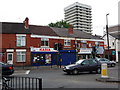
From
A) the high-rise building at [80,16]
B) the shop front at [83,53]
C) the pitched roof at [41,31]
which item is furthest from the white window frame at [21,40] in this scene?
the high-rise building at [80,16]

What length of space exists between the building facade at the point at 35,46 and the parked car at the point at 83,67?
8.65m

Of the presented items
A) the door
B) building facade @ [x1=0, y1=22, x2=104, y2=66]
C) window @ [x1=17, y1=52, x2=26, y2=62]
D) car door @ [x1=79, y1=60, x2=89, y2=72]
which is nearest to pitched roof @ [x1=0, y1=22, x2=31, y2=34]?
building facade @ [x1=0, y1=22, x2=104, y2=66]

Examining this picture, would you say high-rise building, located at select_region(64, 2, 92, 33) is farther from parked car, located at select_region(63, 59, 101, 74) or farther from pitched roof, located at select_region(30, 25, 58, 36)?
parked car, located at select_region(63, 59, 101, 74)

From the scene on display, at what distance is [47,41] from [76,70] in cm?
1699

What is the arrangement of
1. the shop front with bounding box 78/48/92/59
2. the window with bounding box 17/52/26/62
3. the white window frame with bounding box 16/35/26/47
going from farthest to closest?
1. the shop front with bounding box 78/48/92/59
2. the white window frame with bounding box 16/35/26/47
3. the window with bounding box 17/52/26/62

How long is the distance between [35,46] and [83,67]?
16.0 metres

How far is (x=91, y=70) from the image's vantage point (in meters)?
19.4

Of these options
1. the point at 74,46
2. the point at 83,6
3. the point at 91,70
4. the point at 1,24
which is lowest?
the point at 91,70

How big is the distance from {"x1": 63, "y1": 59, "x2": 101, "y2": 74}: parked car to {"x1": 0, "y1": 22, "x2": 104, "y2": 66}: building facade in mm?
8646

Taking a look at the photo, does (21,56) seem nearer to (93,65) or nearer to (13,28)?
(13,28)

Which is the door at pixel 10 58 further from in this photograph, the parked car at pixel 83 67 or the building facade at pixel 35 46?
the parked car at pixel 83 67

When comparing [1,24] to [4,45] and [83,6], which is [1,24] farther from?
[83,6]

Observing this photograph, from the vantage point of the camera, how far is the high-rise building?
130375 millimetres

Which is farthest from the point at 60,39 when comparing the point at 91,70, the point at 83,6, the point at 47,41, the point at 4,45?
the point at 83,6
